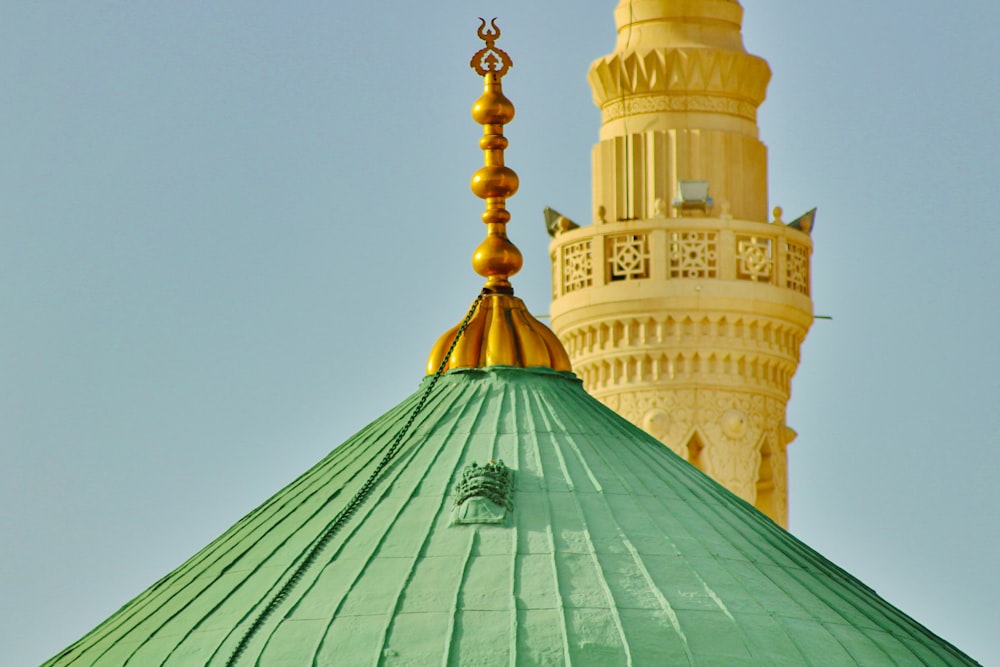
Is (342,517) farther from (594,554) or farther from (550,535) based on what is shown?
(594,554)

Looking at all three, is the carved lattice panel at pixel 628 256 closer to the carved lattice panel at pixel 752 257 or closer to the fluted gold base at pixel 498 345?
the carved lattice panel at pixel 752 257

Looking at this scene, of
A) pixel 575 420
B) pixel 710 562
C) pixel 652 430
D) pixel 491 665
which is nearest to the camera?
pixel 491 665

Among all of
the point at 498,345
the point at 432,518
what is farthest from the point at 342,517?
the point at 498,345

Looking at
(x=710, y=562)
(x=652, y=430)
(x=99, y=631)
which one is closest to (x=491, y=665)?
(x=710, y=562)

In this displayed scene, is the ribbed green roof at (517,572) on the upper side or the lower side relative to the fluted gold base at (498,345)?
lower

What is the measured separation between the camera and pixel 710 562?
30.9 metres

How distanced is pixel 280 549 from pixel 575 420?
11.1 feet

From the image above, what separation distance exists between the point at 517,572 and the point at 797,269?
97.2 ft

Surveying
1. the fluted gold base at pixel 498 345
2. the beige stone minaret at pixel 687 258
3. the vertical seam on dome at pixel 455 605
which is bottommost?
the vertical seam on dome at pixel 455 605

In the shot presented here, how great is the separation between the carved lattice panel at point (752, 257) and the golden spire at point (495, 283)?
23.0m

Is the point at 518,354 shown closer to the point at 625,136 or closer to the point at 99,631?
the point at 99,631

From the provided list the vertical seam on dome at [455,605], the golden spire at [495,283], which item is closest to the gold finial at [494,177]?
the golden spire at [495,283]

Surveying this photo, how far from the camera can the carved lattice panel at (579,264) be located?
58312mm

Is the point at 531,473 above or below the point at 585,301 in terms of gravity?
below
